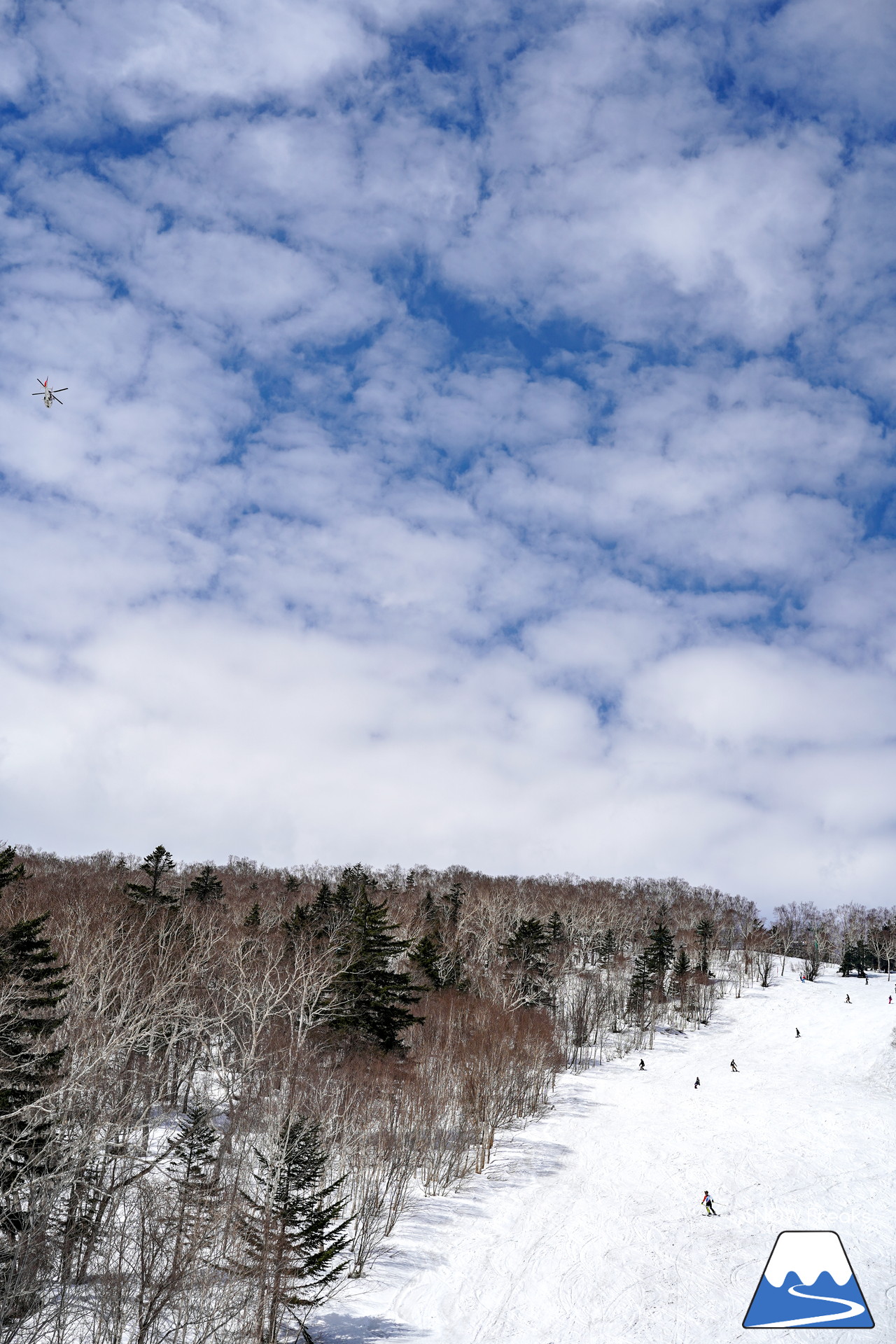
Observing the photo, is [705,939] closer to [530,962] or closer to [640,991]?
[640,991]

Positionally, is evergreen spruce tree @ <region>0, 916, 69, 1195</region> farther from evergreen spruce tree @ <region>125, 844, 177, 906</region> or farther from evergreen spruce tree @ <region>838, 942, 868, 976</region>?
evergreen spruce tree @ <region>838, 942, 868, 976</region>

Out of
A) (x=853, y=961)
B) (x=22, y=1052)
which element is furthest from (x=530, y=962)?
(x=853, y=961)

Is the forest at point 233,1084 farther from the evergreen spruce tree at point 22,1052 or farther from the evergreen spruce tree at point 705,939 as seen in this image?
the evergreen spruce tree at point 705,939

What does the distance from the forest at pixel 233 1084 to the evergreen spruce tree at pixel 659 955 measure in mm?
4525

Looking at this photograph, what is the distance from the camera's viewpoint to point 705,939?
129000mm

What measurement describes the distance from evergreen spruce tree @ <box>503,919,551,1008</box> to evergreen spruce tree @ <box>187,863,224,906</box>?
3343 centimetres

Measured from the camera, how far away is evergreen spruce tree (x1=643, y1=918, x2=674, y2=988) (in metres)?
102

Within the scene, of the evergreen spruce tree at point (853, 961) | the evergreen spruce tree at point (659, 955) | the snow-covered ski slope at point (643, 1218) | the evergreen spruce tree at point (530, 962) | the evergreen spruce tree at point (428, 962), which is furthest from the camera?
the evergreen spruce tree at point (853, 961)

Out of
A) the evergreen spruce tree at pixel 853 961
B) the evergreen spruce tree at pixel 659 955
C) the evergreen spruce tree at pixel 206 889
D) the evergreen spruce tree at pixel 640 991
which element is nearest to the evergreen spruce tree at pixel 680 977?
the evergreen spruce tree at pixel 659 955

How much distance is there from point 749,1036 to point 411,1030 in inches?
2533

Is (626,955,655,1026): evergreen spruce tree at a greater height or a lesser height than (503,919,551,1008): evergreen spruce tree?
lesser

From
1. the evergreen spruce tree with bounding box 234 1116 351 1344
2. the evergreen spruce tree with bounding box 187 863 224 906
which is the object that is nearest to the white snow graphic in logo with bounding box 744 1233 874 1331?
the evergreen spruce tree with bounding box 234 1116 351 1344

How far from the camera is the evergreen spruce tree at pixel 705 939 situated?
122 m

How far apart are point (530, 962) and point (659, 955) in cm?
2937
